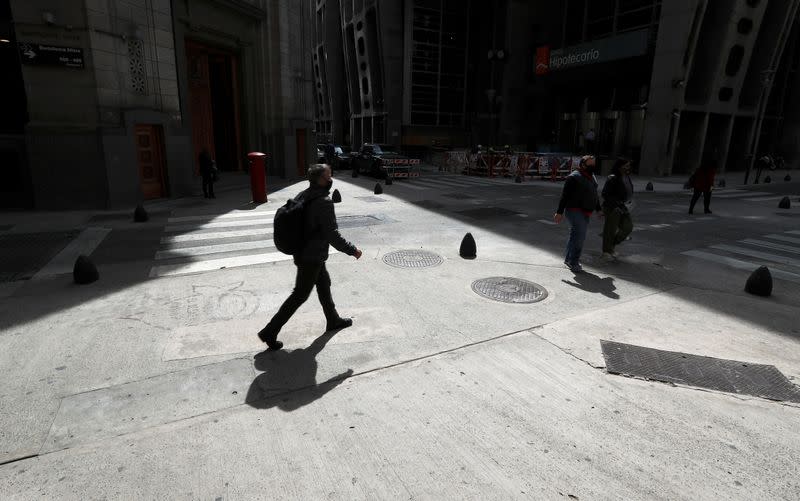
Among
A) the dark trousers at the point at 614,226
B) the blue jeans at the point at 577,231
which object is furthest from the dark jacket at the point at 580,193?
the dark trousers at the point at 614,226

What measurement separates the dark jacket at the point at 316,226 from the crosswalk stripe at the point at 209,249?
4804 mm

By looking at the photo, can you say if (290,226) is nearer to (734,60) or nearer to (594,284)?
(594,284)

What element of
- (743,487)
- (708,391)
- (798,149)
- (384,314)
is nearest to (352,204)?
(384,314)

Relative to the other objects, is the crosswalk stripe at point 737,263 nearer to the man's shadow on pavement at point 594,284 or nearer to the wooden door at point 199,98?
the man's shadow on pavement at point 594,284

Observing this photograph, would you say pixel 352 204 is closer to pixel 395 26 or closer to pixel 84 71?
pixel 84 71

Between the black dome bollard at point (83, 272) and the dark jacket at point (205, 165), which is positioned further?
the dark jacket at point (205, 165)

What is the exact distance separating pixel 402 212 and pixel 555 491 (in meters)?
10.7

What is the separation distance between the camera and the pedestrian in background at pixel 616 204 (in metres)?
7.97

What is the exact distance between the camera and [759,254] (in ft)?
30.6

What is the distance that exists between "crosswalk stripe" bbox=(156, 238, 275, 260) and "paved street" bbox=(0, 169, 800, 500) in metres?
0.19

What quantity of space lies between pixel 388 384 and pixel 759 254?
947cm

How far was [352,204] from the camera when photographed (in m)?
14.6

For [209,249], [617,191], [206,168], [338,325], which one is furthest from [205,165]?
[617,191]

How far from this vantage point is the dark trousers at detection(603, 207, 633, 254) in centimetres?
818
